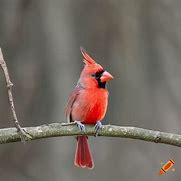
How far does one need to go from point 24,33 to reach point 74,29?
0.42 metres

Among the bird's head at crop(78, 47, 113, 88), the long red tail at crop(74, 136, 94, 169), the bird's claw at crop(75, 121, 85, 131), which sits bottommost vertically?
the long red tail at crop(74, 136, 94, 169)

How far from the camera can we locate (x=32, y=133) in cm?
313

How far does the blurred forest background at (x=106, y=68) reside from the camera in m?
5.75

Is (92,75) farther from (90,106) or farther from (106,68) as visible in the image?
(106,68)

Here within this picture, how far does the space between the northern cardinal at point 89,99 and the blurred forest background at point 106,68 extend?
184 cm

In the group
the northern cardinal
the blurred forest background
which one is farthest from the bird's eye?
the blurred forest background

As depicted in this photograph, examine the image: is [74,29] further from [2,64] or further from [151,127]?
[2,64]

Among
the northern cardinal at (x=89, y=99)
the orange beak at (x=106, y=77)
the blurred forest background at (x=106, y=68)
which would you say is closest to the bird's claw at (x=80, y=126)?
the northern cardinal at (x=89, y=99)

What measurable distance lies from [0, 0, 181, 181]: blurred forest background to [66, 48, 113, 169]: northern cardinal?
1.84 metres

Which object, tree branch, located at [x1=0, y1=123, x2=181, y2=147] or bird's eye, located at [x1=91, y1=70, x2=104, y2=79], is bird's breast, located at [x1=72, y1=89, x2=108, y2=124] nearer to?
bird's eye, located at [x1=91, y1=70, x2=104, y2=79]

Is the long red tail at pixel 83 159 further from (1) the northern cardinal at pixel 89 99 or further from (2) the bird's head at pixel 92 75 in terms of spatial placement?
(2) the bird's head at pixel 92 75

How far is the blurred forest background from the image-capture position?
18.9 ft

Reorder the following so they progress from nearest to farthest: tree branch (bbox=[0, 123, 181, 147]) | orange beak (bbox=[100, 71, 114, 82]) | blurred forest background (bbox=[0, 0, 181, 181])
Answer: tree branch (bbox=[0, 123, 181, 147]), orange beak (bbox=[100, 71, 114, 82]), blurred forest background (bbox=[0, 0, 181, 181])

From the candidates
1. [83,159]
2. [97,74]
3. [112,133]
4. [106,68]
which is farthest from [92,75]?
[106,68]
